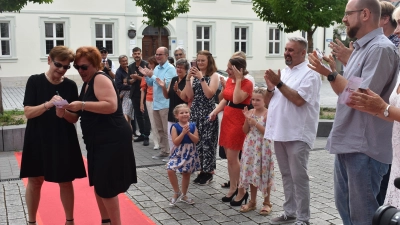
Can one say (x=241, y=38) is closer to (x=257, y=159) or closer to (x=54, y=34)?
(x=54, y=34)

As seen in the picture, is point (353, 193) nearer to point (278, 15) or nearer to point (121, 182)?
point (121, 182)

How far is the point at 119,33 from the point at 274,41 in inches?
439

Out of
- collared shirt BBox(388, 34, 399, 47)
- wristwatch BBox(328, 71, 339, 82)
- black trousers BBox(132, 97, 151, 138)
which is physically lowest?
black trousers BBox(132, 97, 151, 138)

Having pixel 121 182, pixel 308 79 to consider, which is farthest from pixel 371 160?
pixel 121 182

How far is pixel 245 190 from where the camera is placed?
5.84 metres

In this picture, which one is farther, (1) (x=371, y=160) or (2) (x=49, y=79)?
(2) (x=49, y=79)

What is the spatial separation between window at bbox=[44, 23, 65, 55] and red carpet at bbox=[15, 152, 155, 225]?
69.1 ft

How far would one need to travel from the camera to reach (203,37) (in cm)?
3041

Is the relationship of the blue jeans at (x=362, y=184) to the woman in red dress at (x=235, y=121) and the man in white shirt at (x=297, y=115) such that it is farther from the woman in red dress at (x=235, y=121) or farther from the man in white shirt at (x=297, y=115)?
the woman in red dress at (x=235, y=121)

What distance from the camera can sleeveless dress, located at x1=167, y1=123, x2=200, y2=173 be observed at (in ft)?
19.2

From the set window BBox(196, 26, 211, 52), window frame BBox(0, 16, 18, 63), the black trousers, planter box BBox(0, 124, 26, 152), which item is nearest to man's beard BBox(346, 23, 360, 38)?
the black trousers

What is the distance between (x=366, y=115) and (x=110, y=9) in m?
→ 25.1

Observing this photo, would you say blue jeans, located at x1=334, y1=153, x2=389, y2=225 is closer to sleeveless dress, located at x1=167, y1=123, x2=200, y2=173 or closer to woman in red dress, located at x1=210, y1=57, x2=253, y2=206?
woman in red dress, located at x1=210, y1=57, x2=253, y2=206

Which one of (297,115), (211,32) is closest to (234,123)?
(297,115)
